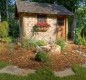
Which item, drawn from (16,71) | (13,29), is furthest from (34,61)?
(13,29)

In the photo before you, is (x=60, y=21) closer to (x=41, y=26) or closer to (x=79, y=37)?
(x=41, y=26)

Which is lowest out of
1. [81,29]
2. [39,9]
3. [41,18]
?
[81,29]

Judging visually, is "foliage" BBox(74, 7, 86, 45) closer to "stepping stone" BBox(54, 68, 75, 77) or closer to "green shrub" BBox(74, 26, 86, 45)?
"green shrub" BBox(74, 26, 86, 45)

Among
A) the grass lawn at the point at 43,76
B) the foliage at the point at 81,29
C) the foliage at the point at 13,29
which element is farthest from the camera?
the foliage at the point at 13,29

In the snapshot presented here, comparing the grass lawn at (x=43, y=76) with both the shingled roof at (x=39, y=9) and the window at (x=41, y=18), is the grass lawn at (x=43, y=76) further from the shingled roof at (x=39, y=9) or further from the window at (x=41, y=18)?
the window at (x=41, y=18)

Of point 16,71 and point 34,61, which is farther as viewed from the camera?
point 34,61

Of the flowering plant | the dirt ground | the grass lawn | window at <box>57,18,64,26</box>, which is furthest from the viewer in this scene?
window at <box>57,18,64,26</box>

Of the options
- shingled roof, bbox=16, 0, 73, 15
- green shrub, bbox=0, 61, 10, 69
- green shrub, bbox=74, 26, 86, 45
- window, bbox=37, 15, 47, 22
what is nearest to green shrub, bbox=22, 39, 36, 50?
green shrub, bbox=0, 61, 10, 69

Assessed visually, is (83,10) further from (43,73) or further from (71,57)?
(43,73)

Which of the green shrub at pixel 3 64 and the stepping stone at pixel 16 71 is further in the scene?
the green shrub at pixel 3 64

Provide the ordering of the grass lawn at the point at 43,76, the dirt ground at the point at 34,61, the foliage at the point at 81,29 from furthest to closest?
the foliage at the point at 81,29 → the dirt ground at the point at 34,61 → the grass lawn at the point at 43,76

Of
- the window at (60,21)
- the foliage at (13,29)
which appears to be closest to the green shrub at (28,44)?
the window at (60,21)

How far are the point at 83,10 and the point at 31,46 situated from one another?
20.1 ft

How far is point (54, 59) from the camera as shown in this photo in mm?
10742
